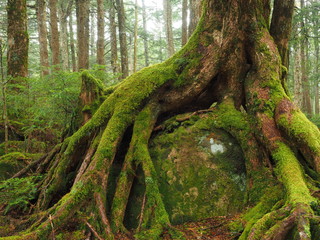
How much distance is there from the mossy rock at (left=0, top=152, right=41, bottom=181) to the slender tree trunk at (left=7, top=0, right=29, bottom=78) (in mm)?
3498

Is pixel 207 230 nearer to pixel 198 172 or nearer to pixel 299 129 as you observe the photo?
pixel 198 172

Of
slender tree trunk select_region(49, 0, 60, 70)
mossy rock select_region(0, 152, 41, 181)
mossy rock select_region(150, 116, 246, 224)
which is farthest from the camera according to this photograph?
slender tree trunk select_region(49, 0, 60, 70)

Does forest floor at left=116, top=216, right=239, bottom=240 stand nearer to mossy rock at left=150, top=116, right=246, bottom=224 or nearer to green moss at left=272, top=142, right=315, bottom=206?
mossy rock at left=150, top=116, right=246, bottom=224

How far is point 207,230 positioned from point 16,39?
8.53m

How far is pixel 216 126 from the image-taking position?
468 centimetres

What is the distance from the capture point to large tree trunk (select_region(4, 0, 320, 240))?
3.25 m

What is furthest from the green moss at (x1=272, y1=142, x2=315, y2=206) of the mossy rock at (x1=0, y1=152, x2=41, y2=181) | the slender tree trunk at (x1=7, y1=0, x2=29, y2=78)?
the slender tree trunk at (x1=7, y1=0, x2=29, y2=78)

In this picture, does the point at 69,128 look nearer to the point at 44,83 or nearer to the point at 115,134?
the point at 44,83

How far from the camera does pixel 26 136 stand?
23.1 feet

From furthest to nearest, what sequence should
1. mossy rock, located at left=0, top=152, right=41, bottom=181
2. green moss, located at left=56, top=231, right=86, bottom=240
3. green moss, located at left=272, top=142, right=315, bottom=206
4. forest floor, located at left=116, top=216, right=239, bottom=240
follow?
mossy rock, located at left=0, top=152, right=41, bottom=181 → forest floor, located at left=116, top=216, right=239, bottom=240 → green moss, located at left=56, top=231, right=86, bottom=240 → green moss, located at left=272, top=142, right=315, bottom=206

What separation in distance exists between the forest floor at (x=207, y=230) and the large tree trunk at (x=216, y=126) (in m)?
0.29

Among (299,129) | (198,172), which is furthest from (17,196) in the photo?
(299,129)

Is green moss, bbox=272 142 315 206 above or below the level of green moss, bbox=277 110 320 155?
below

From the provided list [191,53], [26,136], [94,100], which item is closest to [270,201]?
[191,53]
